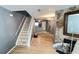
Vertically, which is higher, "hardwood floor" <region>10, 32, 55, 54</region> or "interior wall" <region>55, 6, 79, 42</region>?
"interior wall" <region>55, 6, 79, 42</region>

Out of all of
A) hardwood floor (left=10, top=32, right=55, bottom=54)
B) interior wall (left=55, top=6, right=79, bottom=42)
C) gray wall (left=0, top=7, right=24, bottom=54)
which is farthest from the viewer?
hardwood floor (left=10, top=32, right=55, bottom=54)

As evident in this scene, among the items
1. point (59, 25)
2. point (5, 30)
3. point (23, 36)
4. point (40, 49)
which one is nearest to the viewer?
point (5, 30)

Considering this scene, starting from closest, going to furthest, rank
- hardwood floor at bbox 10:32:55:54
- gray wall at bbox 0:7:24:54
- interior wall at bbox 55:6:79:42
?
1. gray wall at bbox 0:7:24:54
2. interior wall at bbox 55:6:79:42
3. hardwood floor at bbox 10:32:55:54

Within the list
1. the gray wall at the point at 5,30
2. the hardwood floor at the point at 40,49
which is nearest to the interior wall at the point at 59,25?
the hardwood floor at the point at 40,49

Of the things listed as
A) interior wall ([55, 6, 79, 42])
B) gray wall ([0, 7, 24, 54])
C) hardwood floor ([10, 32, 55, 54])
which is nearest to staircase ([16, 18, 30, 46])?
hardwood floor ([10, 32, 55, 54])

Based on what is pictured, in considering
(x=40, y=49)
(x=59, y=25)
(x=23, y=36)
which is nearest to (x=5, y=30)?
(x=40, y=49)

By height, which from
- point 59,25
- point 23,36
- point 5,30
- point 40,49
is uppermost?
point 59,25

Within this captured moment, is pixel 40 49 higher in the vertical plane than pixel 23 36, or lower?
lower

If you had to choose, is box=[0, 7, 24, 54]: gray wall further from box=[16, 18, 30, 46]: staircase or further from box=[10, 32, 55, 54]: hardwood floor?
box=[16, 18, 30, 46]: staircase

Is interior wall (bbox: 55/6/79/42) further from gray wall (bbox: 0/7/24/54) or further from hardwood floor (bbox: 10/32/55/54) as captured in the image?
gray wall (bbox: 0/7/24/54)

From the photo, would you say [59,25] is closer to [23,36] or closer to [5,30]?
[5,30]

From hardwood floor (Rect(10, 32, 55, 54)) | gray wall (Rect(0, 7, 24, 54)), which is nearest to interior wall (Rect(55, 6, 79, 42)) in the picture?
hardwood floor (Rect(10, 32, 55, 54))

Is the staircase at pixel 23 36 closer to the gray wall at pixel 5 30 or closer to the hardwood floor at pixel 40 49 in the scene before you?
the hardwood floor at pixel 40 49

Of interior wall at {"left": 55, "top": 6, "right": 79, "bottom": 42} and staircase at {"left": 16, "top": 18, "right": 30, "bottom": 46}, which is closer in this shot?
interior wall at {"left": 55, "top": 6, "right": 79, "bottom": 42}
